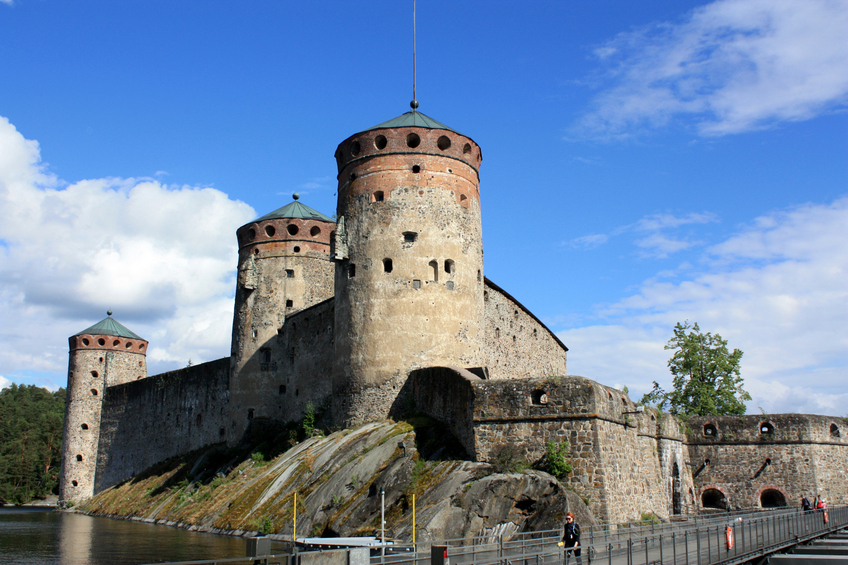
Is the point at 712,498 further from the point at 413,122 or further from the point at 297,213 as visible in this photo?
the point at 297,213

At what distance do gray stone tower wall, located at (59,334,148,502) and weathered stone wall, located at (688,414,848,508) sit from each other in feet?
131

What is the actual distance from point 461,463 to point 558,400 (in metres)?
3.18

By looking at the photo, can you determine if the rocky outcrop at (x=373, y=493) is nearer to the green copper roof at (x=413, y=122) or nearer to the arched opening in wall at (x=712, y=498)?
the green copper roof at (x=413, y=122)

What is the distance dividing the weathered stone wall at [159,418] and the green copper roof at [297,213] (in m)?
8.68

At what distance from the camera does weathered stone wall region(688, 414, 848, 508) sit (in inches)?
1173

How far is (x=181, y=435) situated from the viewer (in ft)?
143

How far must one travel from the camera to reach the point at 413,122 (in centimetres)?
2742

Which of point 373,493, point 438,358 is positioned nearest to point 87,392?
point 438,358

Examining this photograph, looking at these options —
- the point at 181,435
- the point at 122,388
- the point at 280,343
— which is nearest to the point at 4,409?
the point at 122,388

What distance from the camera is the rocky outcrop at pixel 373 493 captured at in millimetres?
17469

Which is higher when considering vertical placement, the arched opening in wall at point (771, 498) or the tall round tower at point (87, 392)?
the tall round tower at point (87, 392)

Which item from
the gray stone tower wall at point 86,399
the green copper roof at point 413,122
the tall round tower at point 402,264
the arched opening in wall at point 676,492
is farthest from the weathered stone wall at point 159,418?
the arched opening in wall at point 676,492

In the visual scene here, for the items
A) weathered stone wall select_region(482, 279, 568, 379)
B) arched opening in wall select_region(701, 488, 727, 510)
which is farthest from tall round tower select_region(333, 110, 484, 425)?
arched opening in wall select_region(701, 488, 727, 510)

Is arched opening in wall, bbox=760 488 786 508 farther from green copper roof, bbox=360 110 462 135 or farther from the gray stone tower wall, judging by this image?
the gray stone tower wall
